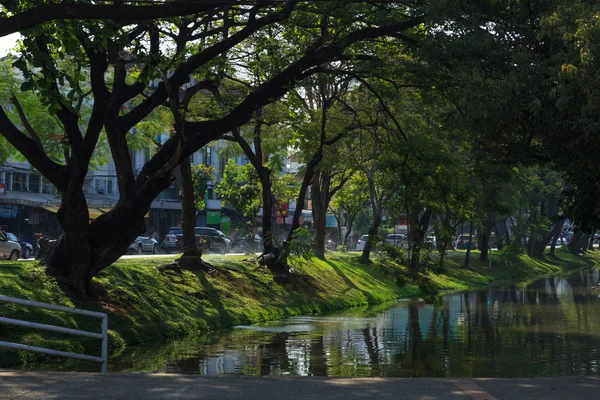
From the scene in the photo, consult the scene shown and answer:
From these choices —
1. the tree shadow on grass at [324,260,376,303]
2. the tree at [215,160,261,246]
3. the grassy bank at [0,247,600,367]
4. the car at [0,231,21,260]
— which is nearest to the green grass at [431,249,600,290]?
the tree shadow on grass at [324,260,376,303]

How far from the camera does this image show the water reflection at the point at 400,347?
15.7m

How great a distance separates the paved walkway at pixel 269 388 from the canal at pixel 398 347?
12.1ft

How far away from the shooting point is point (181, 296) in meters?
24.3

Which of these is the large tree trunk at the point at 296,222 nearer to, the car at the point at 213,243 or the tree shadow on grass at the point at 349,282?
the tree shadow on grass at the point at 349,282

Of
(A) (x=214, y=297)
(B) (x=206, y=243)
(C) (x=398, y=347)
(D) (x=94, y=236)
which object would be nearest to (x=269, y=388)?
(C) (x=398, y=347)

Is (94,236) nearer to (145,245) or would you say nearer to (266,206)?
(266,206)

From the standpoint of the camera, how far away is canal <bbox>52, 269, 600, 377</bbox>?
15.7m

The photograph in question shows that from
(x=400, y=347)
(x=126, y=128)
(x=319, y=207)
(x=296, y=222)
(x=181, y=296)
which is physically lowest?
(x=400, y=347)

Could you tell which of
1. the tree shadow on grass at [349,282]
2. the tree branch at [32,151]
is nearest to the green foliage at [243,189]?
the tree shadow on grass at [349,282]

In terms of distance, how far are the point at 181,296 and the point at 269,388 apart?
14.2 m

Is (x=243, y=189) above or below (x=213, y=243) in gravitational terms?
above

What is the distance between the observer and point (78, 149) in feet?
61.8

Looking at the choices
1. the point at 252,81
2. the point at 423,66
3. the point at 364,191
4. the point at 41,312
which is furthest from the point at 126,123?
the point at 364,191

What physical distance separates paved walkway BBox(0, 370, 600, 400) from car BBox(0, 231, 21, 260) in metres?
27.9
